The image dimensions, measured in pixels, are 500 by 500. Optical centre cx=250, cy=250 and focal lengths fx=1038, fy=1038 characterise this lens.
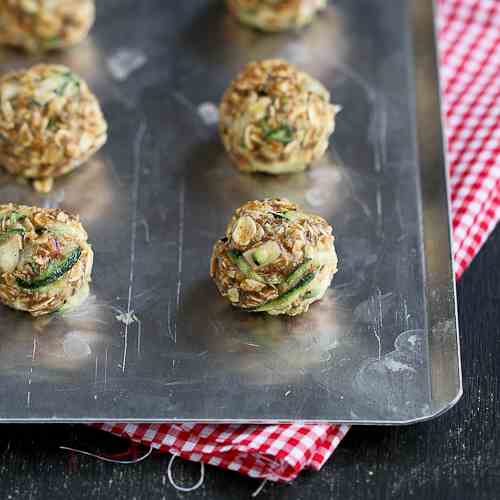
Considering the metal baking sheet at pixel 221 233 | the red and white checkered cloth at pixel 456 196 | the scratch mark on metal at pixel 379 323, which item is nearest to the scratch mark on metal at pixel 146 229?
the metal baking sheet at pixel 221 233

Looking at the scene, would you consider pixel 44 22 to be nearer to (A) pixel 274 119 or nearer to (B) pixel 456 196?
(A) pixel 274 119

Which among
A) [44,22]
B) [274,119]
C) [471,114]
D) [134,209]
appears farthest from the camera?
[471,114]

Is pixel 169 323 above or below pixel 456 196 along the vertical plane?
below

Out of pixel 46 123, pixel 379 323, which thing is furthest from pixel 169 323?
pixel 46 123

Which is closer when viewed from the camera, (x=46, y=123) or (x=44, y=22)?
(x=46, y=123)

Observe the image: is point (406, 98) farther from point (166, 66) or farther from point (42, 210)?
point (42, 210)

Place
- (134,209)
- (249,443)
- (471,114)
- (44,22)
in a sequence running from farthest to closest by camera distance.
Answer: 1. (471,114)
2. (44,22)
3. (134,209)
4. (249,443)
